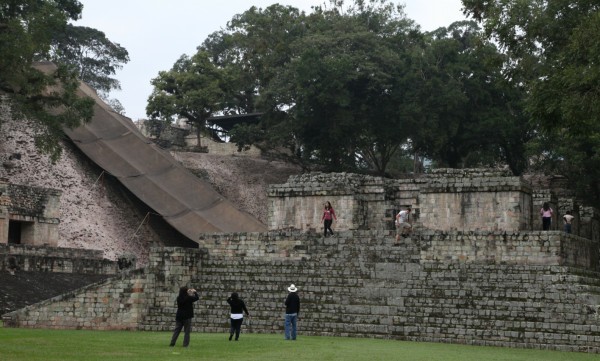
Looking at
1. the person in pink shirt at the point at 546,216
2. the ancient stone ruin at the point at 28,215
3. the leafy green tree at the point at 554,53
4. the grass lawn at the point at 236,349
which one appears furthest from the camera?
the ancient stone ruin at the point at 28,215

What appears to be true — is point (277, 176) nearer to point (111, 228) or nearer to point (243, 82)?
point (243, 82)

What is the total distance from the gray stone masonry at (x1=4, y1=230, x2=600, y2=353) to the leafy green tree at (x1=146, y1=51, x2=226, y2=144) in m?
24.4

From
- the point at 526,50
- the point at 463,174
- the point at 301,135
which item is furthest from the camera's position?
the point at 301,135

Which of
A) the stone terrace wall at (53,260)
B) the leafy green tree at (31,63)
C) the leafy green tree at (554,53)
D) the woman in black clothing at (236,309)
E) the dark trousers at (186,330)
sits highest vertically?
the leafy green tree at (31,63)

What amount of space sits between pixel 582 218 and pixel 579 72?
542 inches

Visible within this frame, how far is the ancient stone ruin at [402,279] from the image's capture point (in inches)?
671

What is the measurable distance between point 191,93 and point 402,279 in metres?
29.1

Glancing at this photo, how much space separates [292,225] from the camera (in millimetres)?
25547

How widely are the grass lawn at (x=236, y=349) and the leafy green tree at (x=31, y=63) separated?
1429cm

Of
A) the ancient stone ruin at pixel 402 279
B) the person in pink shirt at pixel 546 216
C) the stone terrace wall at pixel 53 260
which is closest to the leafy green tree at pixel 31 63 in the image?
the stone terrace wall at pixel 53 260

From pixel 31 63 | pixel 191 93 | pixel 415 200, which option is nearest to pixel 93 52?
pixel 191 93

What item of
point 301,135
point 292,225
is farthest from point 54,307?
point 301,135

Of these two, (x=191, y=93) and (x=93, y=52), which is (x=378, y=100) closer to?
(x=191, y=93)

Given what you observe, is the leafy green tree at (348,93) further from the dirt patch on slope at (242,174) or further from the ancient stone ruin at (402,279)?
the ancient stone ruin at (402,279)
